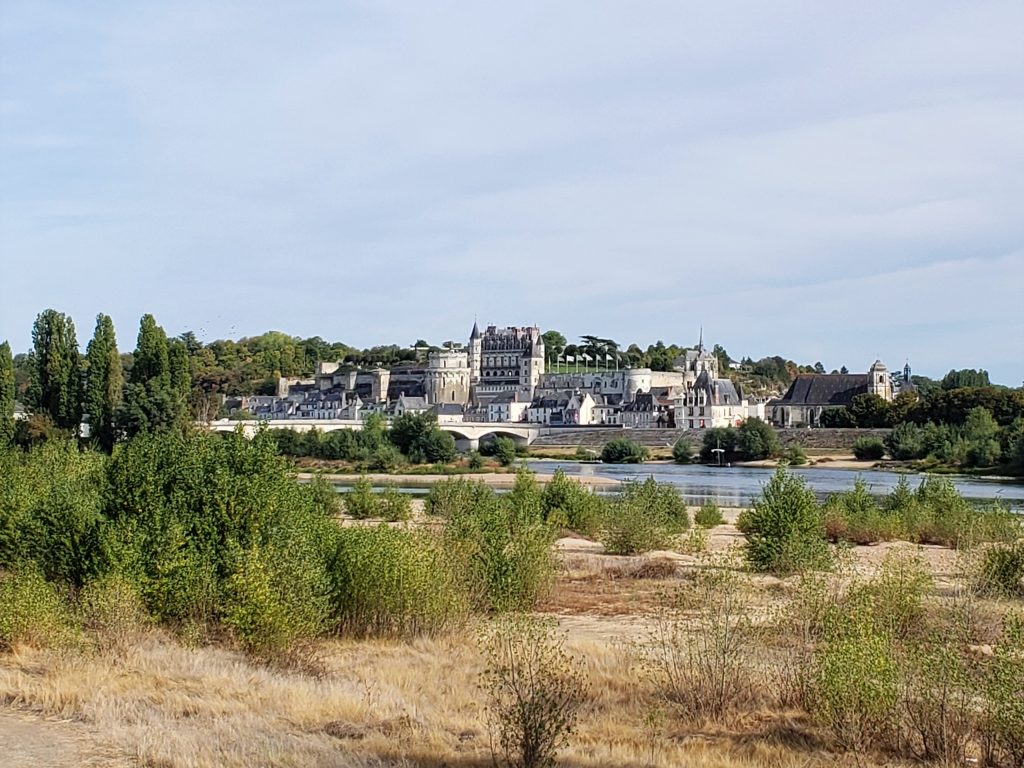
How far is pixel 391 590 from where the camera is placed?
14.1 meters

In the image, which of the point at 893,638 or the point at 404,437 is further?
the point at 404,437

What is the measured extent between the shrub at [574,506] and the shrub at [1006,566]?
12.8 m

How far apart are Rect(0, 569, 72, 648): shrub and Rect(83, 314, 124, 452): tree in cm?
4767

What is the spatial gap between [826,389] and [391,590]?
118 m

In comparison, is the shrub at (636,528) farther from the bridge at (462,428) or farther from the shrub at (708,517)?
the bridge at (462,428)

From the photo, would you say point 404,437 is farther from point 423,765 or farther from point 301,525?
point 423,765

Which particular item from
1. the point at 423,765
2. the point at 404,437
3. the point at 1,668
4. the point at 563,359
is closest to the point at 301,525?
the point at 1,668

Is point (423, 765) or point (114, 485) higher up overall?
point (114, 485)

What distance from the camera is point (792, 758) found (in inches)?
367

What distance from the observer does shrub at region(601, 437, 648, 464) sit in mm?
94056

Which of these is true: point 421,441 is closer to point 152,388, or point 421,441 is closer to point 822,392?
point 152,388

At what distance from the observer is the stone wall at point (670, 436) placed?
309 ft

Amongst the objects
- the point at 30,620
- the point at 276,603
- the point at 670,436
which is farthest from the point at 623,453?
the point at 30,620

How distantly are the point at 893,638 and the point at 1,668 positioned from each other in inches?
327
